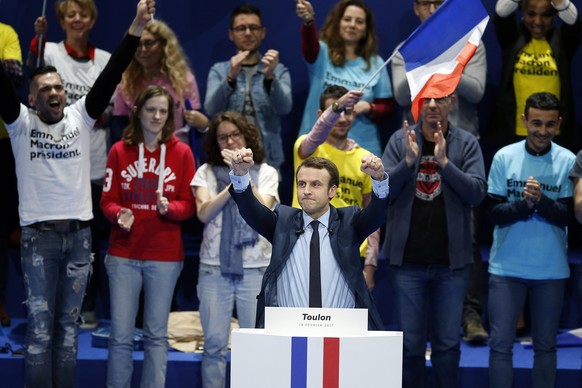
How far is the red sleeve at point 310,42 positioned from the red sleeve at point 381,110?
0.55m

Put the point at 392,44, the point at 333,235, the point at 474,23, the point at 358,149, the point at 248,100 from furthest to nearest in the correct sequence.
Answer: the point at 392,44
the point at 248,100
the point at 358,149
the point at 474,23
the point at 333,235

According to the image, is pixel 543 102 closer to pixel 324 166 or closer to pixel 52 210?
pixel 324 166

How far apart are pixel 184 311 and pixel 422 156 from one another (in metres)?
2.28

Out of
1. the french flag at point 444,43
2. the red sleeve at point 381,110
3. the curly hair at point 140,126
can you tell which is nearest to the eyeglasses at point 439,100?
the french flag at point 444,43

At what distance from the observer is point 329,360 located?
152 inches

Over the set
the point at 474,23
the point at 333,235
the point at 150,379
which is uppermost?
the point at 474,23

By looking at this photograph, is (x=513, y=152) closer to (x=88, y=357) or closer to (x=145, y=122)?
(x=145, y=122)

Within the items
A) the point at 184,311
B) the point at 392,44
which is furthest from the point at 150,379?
the point at 392,44

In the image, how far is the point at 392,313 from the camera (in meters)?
6.98

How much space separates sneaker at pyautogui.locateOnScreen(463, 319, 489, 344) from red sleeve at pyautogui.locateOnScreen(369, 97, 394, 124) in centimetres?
153

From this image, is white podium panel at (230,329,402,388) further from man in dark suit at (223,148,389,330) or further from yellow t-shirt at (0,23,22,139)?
yellow t-shirt at (0,23,22,139)

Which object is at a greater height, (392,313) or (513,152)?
(513,152)

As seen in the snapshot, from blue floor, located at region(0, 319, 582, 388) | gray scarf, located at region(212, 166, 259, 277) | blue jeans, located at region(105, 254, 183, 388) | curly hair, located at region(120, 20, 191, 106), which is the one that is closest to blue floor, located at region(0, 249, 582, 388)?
blue floor, located at region(0, 319, 582, 388)

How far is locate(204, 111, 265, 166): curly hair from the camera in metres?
6.00
